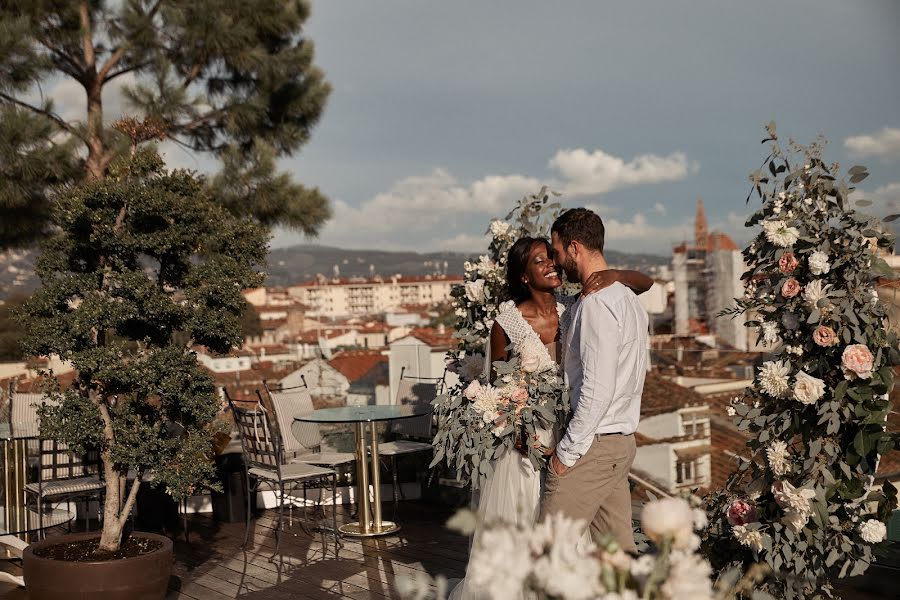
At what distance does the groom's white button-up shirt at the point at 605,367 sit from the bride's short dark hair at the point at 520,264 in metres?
0.85

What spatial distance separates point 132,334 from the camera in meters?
3.97

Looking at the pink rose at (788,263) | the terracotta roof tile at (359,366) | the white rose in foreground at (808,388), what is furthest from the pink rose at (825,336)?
the terracotta roof tile at (359,366)

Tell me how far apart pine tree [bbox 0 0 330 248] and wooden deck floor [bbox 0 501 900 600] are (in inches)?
154

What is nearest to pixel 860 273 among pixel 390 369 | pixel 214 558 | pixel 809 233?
pixel 809 233

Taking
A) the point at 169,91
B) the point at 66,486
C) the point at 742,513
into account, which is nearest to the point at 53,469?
the point at 66,486

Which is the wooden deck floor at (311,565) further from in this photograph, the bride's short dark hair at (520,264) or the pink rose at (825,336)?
the bride's short dark hair at (520,264)

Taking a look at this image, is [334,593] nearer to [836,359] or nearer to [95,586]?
[95,586]

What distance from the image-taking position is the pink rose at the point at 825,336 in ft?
9.30

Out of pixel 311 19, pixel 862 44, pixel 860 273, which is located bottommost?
pixel 860 273

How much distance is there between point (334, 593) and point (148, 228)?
73.8 inches

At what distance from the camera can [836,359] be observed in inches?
115

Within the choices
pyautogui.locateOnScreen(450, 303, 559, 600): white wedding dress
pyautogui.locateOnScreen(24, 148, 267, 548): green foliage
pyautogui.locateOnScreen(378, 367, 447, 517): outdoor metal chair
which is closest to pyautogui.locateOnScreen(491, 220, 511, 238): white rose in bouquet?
pyautogui.locateOnScreen(450, 303, 559, 600): white wedding dress

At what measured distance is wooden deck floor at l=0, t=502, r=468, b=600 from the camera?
14.1 feet

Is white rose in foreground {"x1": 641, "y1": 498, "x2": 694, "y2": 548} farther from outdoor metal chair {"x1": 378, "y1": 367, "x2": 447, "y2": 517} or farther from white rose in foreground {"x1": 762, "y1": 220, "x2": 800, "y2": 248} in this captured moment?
outdoor metal chair {"x1": 378, "y1": 367, "x2": 447, "y2": 517}
